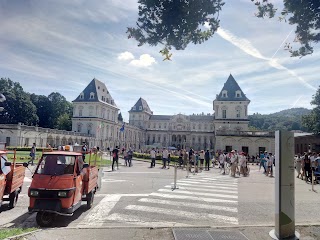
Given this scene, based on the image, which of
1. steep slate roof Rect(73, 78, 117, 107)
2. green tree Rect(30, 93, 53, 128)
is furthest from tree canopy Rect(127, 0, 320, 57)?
green tree Rect(30, 93, 53, 128)

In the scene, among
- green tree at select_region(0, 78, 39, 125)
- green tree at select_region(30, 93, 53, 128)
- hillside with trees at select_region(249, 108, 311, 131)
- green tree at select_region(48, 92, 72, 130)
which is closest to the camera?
green tree at select_region(0, 78, 39, 125)

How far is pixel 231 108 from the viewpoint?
269 ft

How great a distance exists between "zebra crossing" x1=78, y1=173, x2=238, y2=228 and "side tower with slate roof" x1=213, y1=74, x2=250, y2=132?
70.4 m

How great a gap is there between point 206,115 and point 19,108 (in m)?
80.0

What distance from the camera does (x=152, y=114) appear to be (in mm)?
141000

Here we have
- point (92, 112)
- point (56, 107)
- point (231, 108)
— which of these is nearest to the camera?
point (231, 108)

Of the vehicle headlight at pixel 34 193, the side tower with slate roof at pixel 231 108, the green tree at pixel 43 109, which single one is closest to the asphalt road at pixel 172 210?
the vehicle headlight at pixel 34 193

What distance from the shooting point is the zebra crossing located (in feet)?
27.0

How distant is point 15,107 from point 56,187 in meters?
79.3

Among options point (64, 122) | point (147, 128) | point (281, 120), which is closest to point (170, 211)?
point (64, 122)

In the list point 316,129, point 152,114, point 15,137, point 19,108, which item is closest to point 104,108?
point 19,108

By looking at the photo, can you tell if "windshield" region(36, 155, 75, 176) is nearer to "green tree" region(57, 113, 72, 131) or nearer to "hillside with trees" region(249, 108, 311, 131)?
"hillside with trees" region(249, 108, 311, 131)

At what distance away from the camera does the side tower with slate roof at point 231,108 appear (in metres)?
80.8

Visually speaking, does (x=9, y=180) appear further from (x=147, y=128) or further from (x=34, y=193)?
(x=147, y=128)
